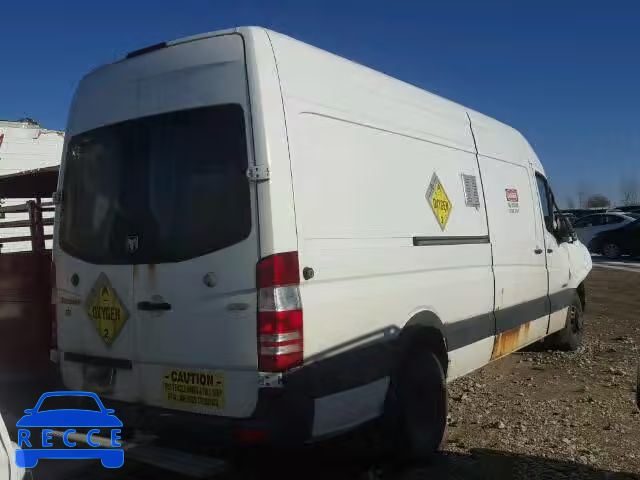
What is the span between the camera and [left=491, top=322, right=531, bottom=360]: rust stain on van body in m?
5.81

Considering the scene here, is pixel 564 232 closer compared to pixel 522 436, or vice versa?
pixel 522 436

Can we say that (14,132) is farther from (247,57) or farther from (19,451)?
(19,451)

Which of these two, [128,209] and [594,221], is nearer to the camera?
[128,209]

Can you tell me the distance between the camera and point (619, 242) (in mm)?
22047

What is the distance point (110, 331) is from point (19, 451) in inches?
53.5

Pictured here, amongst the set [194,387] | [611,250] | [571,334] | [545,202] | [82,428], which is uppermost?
[545,202]

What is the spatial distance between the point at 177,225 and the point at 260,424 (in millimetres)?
1209

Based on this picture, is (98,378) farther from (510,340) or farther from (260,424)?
(510,340)

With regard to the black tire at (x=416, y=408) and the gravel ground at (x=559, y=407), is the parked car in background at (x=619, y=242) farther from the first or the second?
the black tire at (x=416, y=408)

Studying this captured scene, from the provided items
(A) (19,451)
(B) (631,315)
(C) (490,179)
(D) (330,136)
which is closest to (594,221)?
(B) (631,315)

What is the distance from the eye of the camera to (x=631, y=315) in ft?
35.7

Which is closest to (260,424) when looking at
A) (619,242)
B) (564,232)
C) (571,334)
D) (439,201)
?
(439,201)

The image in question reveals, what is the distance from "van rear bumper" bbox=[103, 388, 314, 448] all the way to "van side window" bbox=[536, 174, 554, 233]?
4.70 m

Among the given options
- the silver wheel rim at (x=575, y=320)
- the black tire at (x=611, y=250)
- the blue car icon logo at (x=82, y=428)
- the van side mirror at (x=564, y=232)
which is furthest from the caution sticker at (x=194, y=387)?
the black tire at (x=611, y=250)
